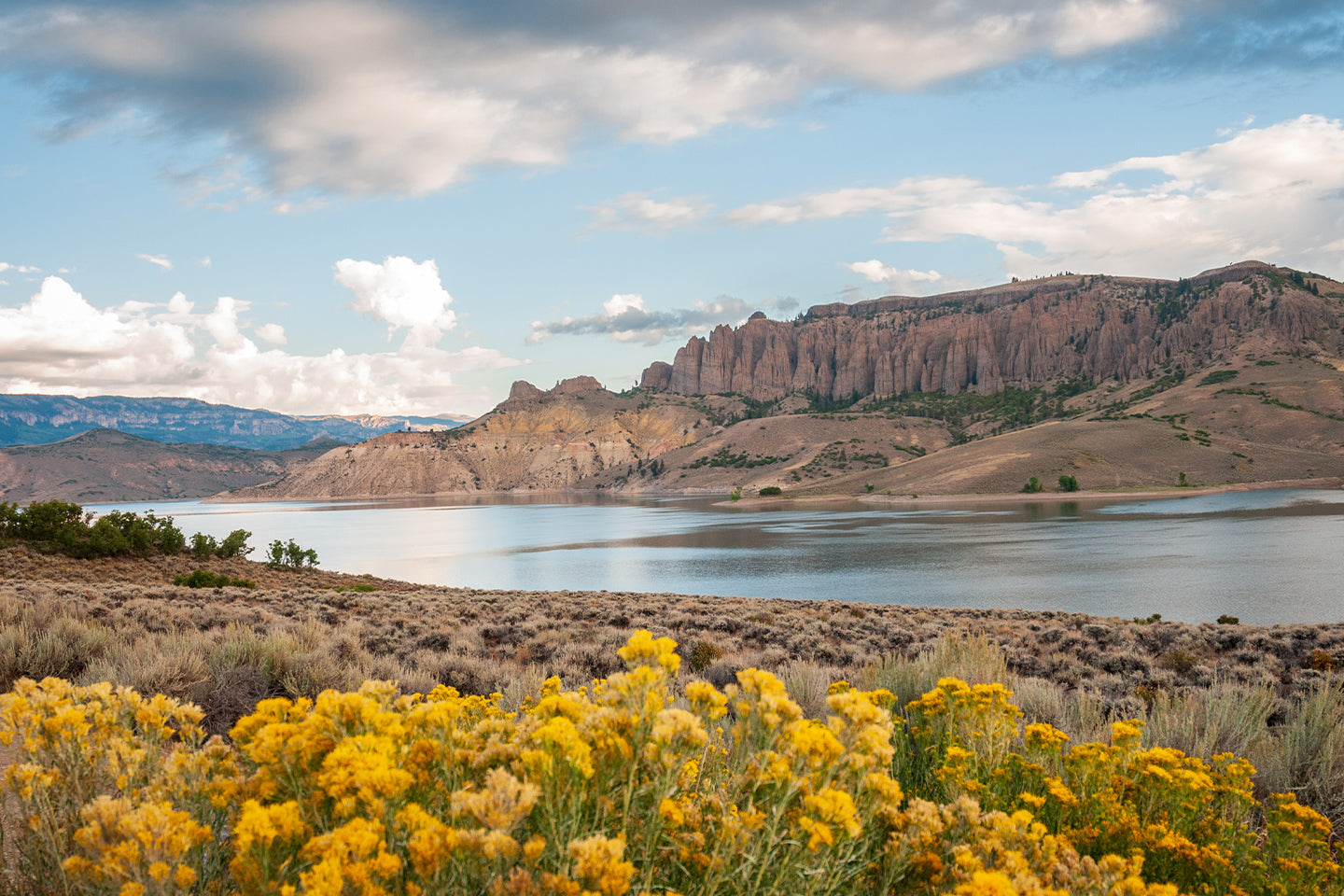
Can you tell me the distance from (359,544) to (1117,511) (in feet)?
263

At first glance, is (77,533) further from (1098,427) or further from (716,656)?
(1098,427)

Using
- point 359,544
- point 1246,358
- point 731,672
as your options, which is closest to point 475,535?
point 359,544

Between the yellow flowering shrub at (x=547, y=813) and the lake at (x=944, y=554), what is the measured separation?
3184cm

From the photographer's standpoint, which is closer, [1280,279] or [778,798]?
[778,798]

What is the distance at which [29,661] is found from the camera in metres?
7.54

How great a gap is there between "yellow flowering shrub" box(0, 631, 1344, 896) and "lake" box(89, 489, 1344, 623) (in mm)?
31835

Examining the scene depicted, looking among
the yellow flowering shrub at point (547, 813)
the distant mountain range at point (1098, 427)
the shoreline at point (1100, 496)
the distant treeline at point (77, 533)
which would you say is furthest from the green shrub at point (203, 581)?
the distant mountain range at point (1098, 427)

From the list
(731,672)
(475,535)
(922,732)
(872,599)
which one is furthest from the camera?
(475,535)

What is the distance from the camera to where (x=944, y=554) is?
5069cm

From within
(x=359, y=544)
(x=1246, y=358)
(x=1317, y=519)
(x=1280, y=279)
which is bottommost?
(x=359, y=544)

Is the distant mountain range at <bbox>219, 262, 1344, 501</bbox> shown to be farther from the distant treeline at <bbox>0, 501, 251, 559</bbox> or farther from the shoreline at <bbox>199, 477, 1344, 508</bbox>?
the distant treeline at <bbox>0, 501, 251, 559</bbox>

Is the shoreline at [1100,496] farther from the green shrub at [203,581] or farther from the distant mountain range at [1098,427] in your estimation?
the green shrub at [203,581]

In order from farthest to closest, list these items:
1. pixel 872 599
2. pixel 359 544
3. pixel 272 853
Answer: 1. pixel 359 544
2. pixel 872 599
3. pixel 272 853

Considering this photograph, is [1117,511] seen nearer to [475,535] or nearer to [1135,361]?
[475,535]
